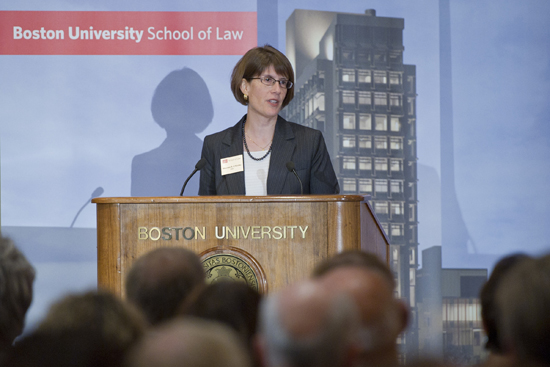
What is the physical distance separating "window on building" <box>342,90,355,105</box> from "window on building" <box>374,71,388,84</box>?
20cm

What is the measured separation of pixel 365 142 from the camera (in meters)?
4.62

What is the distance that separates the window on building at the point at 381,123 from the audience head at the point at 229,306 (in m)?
3.76

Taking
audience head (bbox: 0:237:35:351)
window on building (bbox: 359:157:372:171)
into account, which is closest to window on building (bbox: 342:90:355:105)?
window on building (bbox: 359:157:372:171)

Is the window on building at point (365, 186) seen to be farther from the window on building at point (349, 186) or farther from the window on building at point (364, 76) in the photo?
the window on building at point (364, 76)

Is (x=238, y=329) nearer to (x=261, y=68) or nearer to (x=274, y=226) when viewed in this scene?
(x=274, y=226)

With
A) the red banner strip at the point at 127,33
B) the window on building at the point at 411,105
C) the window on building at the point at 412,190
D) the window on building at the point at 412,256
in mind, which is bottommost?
the window on building at the point at 412,256

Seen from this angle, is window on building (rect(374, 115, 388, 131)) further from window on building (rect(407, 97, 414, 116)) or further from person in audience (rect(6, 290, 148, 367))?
person in audience (rect(6, 290, 148, 367))

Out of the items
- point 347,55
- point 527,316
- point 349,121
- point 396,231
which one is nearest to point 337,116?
point 349,121

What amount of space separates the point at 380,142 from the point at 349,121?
0.28m

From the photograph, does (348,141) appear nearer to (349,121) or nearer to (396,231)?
(349,121)

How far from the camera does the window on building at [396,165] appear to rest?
181 inches

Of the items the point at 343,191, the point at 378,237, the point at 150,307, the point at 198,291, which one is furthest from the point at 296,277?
the point at 343,191

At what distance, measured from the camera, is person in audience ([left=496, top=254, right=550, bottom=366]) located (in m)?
0.82

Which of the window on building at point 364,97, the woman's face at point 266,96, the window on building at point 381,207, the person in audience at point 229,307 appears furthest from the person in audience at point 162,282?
the window on building at point 364,97
